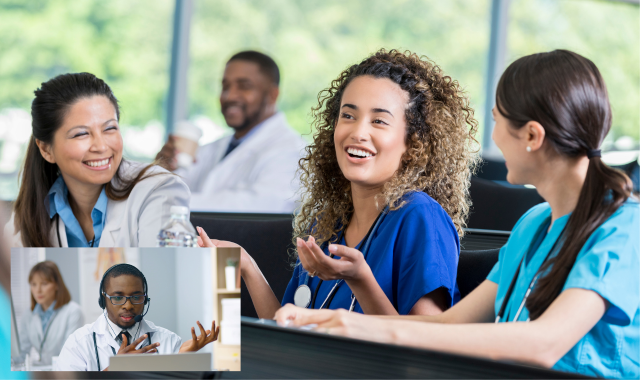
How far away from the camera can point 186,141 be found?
3.66 metres

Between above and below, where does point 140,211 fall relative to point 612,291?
above

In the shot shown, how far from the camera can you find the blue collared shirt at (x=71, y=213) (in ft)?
3.48

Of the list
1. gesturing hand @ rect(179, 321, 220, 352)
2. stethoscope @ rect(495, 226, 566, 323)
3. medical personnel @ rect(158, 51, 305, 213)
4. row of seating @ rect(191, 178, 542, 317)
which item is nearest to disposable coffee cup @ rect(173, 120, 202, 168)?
medical personnel @ rect(158, 51, 305, 213)

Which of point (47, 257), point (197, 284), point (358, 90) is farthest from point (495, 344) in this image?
point (358, 90)

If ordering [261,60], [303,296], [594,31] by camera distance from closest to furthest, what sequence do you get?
1. [303,296]
2. [261,60]
3. [594,31]

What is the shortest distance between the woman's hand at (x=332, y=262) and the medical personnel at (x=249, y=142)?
2.40m

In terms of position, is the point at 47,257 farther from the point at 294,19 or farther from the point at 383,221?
the point at 294,19

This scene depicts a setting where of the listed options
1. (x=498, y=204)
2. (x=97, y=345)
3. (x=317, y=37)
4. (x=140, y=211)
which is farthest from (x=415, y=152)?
(x=317, y=37)

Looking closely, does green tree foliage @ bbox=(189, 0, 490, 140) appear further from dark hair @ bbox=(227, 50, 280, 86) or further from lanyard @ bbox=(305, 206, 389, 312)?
lanyard @ bbox=(305, 206, 389, 312)

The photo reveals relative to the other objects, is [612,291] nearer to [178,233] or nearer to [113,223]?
[178,233]

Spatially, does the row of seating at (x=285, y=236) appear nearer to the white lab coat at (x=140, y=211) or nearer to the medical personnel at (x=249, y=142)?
the white lab coat at (x=140, y=211)

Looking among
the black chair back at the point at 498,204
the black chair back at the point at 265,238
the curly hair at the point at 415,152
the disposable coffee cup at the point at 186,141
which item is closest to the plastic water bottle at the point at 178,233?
the curly hair at the point at 415,152

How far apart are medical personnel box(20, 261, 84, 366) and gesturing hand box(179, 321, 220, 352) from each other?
0.12 metres

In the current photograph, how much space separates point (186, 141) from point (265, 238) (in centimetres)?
207
